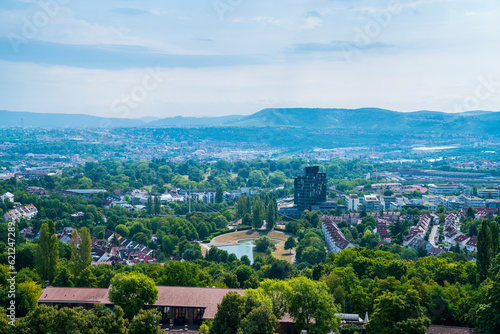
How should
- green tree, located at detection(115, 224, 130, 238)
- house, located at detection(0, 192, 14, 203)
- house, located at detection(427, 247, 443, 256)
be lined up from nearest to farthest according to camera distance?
house, located at detection(427, 247, 443, 256) < green tree, located at detection(115, 224, 130, 238) < house, located at detection(0, 192, 14, 203)

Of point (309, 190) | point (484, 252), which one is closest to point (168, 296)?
point (484, 252)

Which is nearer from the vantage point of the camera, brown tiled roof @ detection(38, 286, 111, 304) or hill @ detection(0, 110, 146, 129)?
brown tiled roof @ detection(38, 286, 111, 304)

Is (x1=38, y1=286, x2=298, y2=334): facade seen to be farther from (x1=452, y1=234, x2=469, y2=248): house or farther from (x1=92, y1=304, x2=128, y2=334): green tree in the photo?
A: (x1=452, y1=234, x2=469, y2=248): house

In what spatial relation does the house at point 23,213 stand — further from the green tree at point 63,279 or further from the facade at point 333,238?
the facade at point 333,238

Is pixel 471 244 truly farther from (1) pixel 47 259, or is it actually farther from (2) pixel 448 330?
(1) pixel 47 259

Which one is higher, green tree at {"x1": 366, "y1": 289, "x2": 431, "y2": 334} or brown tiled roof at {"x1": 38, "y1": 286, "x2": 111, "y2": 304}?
green tree at {"x1": 366, "y1": 289, "x2": 431, "y2": 334}

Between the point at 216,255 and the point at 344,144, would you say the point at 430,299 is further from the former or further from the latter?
the point at 344,144

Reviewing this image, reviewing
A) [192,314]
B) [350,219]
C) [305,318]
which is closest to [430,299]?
[305,318]

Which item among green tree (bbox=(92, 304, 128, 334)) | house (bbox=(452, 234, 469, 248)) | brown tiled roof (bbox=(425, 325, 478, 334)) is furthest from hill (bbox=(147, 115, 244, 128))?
green tree (bbox=(92, 304, 128, 334))
